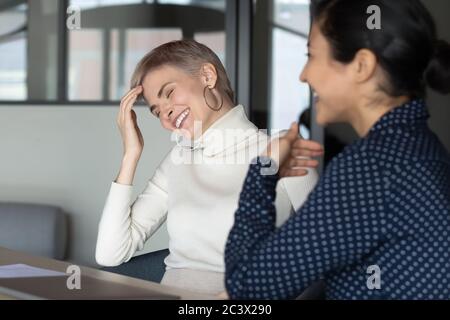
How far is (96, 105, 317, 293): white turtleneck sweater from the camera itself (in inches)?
78.9

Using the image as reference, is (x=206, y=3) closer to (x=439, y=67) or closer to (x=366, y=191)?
(x=439, y=67)

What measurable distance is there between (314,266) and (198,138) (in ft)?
2.98

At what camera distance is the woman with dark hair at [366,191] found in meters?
1.29

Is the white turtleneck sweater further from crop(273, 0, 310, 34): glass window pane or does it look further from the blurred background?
crop(273, 0, 310, 34): glass window pane

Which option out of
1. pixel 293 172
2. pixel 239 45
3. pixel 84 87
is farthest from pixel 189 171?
pixel 84 87

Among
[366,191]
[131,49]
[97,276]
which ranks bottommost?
[97,276]

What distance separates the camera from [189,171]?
2.17m

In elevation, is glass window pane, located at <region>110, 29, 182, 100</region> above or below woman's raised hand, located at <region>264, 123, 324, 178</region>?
above

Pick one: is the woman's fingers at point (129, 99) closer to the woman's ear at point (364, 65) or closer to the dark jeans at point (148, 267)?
the dark jeans at point (148, 267)

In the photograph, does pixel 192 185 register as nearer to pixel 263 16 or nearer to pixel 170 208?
pixel 170 208

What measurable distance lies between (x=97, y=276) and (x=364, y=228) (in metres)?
0.71

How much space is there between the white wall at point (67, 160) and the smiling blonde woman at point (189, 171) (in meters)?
2.00

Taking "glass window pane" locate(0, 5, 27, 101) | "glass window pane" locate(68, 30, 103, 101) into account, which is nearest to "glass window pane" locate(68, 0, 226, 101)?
"glass window pane" locate(68, 30, 103, 101)

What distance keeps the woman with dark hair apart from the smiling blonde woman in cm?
59
